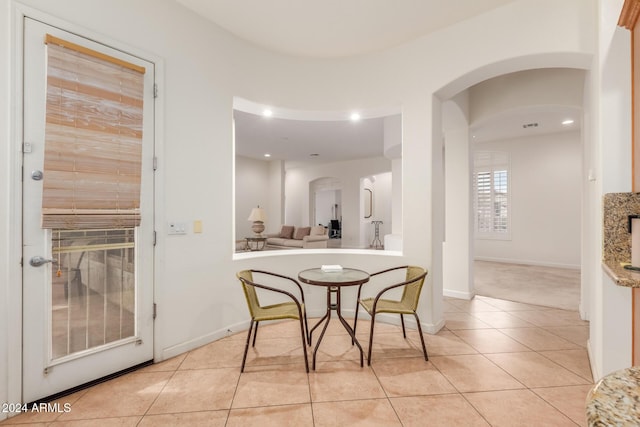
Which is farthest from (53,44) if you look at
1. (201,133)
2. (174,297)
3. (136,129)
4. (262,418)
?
(262,418)

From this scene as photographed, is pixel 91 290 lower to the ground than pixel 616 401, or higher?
lower

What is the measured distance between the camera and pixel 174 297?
267cm

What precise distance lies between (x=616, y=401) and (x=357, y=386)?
72.3 inches

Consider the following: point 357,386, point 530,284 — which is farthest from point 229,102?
point 530,284

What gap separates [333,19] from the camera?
9.62 ft

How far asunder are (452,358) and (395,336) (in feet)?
1.96

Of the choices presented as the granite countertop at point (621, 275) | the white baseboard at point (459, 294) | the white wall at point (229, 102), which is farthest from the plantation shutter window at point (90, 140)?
the white baseboard at point (459, 294)

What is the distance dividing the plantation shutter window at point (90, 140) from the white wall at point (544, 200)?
8023mm

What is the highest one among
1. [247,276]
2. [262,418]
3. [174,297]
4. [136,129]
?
[136,129]

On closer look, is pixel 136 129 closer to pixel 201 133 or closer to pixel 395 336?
pixel 201 133

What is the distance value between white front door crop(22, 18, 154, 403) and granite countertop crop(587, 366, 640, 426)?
8.87ft

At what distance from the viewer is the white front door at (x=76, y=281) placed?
1958 millimetres

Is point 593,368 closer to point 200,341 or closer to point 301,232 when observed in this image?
point 200,341

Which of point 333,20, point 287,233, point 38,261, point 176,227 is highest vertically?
point 333,20
